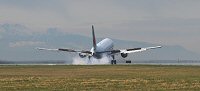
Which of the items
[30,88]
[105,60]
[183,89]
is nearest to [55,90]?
[30,88]

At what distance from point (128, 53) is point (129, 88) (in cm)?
12684

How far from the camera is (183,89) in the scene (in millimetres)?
58438

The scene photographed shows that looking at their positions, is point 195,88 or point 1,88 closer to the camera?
point 195,88

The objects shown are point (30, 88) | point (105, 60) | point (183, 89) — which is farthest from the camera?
point (105, 60)

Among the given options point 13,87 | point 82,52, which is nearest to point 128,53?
point 82,52

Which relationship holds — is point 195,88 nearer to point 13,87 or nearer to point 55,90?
point 55,90

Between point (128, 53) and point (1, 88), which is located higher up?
point (128, 53)

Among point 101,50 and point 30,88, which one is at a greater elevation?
point 101,50

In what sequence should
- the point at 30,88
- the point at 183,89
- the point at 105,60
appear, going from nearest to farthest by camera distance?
the point at 183,89, the point at 30,88, the point at 105,60

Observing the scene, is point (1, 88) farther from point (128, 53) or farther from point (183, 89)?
point (128, 53)

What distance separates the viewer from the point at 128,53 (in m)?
187

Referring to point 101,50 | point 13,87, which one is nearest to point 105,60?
point 101,50

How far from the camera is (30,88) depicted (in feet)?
206

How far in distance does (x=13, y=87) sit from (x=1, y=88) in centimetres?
180
